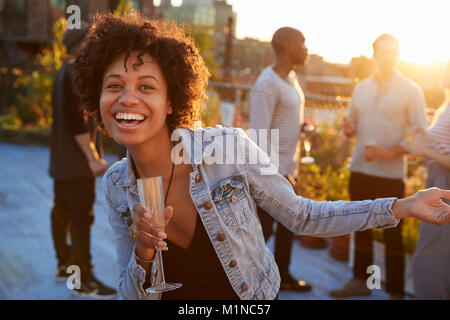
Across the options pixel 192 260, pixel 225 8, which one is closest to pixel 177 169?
pixel 192 260

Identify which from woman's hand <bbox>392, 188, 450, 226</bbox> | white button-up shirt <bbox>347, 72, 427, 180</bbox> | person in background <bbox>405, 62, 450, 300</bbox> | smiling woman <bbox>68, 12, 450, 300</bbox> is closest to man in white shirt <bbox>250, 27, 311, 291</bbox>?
white button-up shirt <bbox>347, 72, 427, 180</bbox>

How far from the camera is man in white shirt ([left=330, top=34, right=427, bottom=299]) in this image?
3.19 m

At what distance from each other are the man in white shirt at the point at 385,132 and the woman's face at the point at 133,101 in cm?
211

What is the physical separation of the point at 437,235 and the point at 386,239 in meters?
→ 0.98

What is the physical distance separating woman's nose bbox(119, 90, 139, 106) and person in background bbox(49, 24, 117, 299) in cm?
156

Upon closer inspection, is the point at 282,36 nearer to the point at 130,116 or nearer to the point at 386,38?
the point at 386,38

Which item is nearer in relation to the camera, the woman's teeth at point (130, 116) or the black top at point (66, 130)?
the woman's teeth at point (130, 116)

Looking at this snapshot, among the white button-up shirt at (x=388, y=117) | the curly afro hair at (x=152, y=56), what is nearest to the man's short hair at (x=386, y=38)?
the white button-up shirt at (x=388, y=117)

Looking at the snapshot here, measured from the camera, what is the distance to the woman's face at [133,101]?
1.52 m

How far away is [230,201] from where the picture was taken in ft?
5.21

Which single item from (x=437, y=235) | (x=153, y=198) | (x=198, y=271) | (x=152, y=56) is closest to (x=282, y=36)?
(x=437, y=235)

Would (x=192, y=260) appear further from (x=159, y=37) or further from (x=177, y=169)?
(x=159, y=37)

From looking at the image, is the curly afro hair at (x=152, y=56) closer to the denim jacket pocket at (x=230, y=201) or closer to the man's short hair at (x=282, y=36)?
the denim jacket pocket at (x=230, y=201)

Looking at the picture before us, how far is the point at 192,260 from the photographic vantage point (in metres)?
1.62
